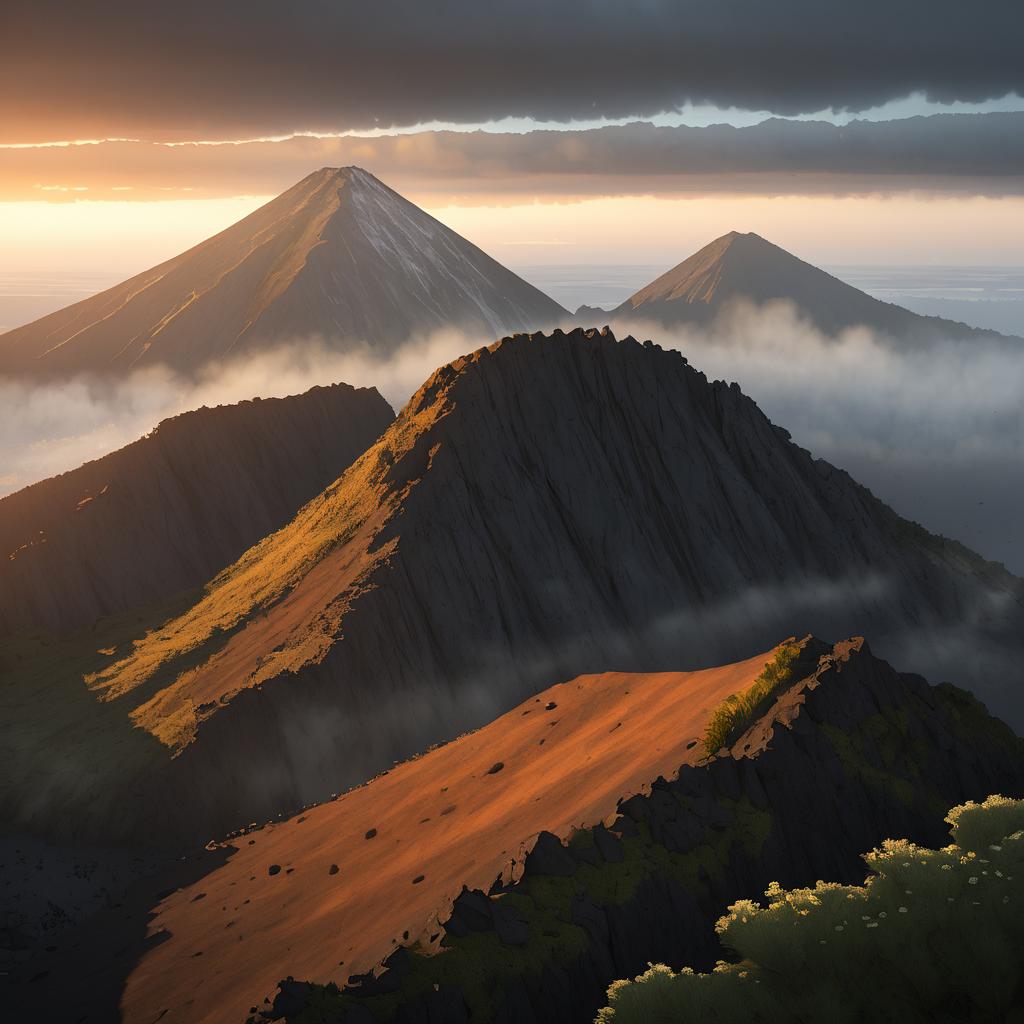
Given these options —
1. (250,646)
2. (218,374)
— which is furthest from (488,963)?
(218,374)

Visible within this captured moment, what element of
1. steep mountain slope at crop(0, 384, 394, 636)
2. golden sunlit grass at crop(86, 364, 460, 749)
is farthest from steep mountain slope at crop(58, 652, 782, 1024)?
steep mountain slope at crop(0, 384, 394, 636)

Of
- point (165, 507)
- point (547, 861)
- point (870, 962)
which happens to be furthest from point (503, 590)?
point (870, 962)

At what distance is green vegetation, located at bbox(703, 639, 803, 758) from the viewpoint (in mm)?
29297

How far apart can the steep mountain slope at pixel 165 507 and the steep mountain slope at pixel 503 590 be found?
11609 mm

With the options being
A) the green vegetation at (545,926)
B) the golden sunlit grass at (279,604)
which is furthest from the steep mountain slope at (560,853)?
the golden sunlit grass at (279,604)

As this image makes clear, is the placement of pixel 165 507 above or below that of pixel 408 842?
below

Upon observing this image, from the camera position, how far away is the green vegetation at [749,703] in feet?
96.1

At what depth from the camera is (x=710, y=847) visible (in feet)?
82.4

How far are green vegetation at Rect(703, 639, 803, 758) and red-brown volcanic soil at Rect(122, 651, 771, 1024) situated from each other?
0.69m

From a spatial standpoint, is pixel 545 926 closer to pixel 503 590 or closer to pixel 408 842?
pixel 408 842

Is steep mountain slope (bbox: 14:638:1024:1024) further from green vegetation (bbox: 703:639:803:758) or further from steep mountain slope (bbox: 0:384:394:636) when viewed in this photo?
steep mountain slope (bbox: 0:384:394:636)

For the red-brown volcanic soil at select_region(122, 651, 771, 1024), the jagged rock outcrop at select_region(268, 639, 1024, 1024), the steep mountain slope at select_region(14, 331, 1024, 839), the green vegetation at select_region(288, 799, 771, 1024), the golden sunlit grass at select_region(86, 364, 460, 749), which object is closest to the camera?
the green vegetation at select_region(288, 799, 771, 1024)

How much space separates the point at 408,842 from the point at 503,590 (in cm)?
2674

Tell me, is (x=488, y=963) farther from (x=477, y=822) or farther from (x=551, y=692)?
(x=551, y=692)
